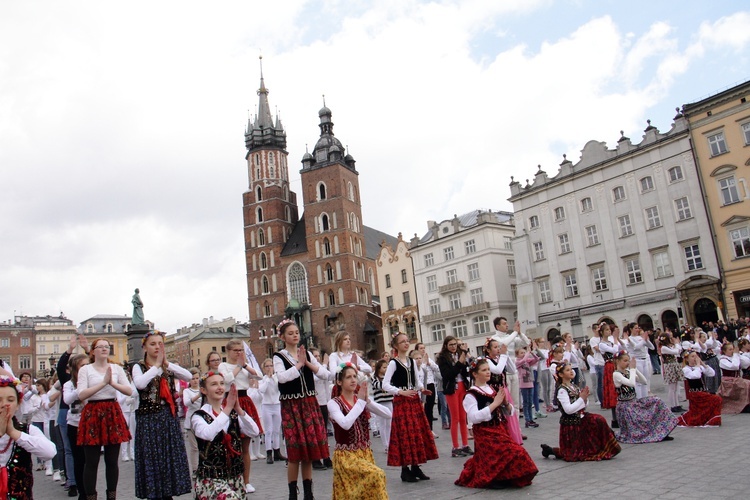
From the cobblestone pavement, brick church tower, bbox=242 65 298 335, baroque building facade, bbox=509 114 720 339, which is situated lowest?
the cobblestone pavement

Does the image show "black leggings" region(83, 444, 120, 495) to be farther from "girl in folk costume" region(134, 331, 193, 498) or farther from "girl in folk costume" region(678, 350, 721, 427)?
"girl in folk costume" region(678, 350, 721, 427)

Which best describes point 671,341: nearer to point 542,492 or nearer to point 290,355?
point 542,492

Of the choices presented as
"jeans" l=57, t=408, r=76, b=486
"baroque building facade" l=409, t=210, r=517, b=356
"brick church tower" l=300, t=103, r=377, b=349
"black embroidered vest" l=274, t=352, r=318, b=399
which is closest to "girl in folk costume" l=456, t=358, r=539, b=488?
"black embroidered vest" l=274, t=352, r=318, b=399

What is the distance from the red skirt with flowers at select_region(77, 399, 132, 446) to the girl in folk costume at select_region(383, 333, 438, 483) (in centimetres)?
346

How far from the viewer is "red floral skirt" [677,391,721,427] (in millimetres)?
10852

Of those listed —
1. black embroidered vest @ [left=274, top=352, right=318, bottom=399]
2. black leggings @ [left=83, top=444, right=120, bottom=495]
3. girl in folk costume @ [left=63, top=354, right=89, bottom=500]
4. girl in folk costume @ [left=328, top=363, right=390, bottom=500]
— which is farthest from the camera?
girl in folk costume @ [left=63, top=354, right=89, bottom=500]

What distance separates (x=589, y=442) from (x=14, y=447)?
7223mm

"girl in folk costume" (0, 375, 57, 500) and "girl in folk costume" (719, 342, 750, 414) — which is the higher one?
"girl in folk costume" (0, 375, 57, 500)

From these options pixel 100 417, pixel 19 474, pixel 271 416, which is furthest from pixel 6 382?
pixel 271 416

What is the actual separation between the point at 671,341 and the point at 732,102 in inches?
1006

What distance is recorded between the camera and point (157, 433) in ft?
21.7

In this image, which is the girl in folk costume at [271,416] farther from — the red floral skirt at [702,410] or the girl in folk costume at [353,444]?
the red floral skirt at [702,410]

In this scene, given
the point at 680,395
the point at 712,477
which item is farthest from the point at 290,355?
the point at 680,395

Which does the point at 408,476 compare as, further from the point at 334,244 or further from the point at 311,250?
the point at 311,250
